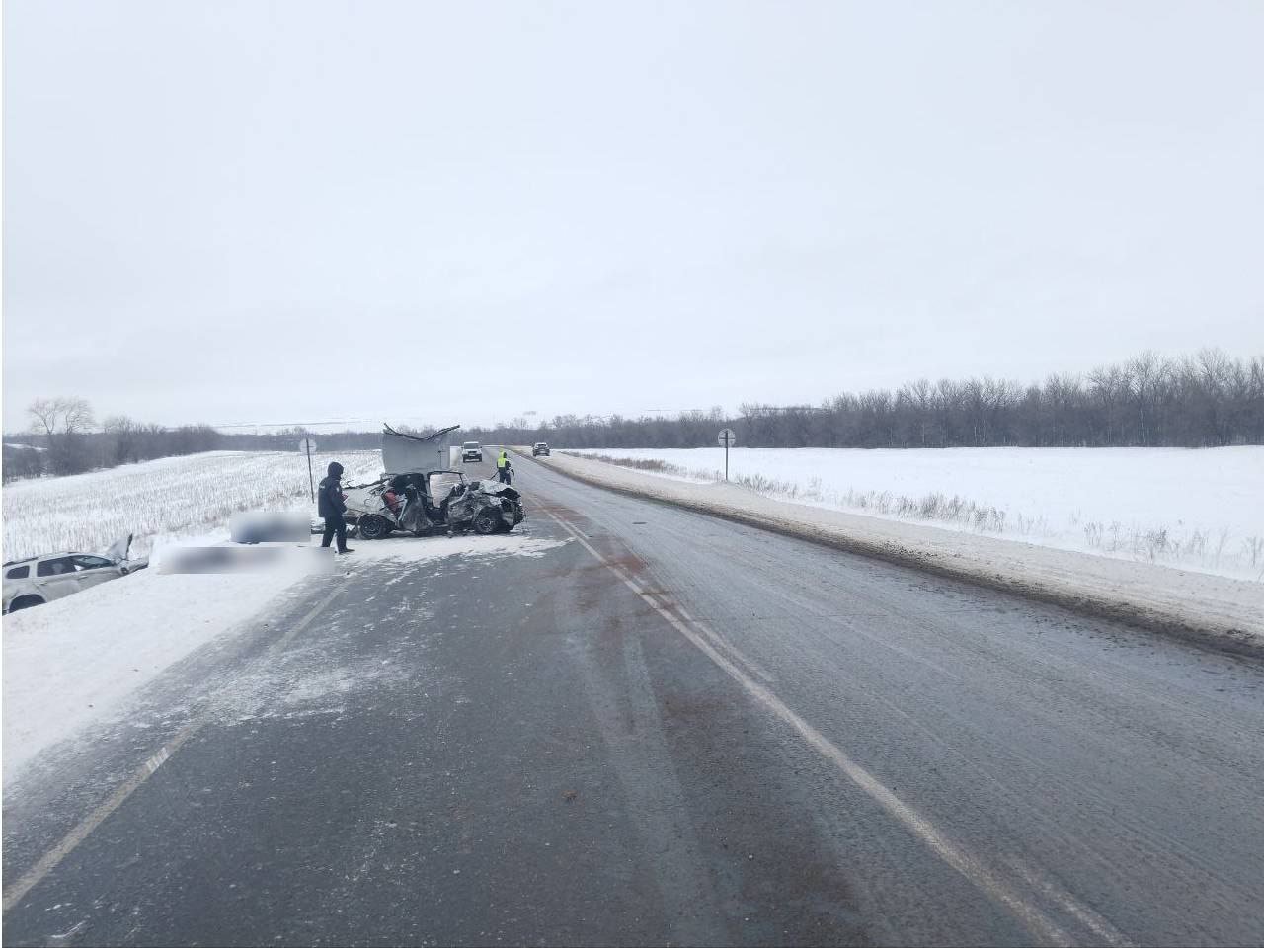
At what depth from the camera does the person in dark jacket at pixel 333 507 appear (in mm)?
14289

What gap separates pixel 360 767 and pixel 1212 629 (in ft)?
28.9

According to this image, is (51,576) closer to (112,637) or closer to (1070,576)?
(112,637)

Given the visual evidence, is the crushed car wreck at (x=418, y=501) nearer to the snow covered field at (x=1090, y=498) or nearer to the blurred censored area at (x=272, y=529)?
the blurred censored area at (x=272, y=529)

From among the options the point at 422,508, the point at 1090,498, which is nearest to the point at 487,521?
the point at 422,508

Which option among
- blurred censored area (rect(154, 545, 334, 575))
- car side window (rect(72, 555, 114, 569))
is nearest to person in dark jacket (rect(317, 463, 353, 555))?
blurred censored area (rect(154, 545, 334, 575))

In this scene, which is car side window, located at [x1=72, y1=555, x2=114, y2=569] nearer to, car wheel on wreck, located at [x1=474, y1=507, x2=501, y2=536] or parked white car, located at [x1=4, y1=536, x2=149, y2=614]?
parked white car, located at [x1=4, y1=536, x2=149, y2=614]

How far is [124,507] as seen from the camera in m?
41.1

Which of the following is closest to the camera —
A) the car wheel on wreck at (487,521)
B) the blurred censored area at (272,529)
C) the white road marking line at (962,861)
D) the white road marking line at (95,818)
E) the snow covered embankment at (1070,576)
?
the white road marking line at (962,861)

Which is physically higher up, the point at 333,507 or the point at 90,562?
the point at 333,507

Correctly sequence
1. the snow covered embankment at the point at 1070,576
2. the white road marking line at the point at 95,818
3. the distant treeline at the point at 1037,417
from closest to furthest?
1. the white road marking line at the point at 95,818
2. the snow covered embankment at the point at 1070,576
3. the distant treeline at the point at 1037,417

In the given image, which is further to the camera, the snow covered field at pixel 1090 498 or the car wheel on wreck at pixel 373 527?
the car wheel on wreck at pixel 373 527

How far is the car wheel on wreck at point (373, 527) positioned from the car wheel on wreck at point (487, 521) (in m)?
2.12

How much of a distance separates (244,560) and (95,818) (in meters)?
10.00

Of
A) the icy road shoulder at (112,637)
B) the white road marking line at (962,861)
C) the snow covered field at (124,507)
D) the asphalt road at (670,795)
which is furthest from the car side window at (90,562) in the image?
the white road marking line at (962,861)
